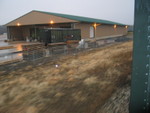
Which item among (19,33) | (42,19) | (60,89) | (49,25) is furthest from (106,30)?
(60,89)

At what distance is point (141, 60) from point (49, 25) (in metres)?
37.2

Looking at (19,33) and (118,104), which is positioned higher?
(19,33)

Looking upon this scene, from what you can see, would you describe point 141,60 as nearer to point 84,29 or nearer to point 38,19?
point 84,29

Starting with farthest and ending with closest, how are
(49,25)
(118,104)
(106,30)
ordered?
(106,30), (49,25), (118,104)

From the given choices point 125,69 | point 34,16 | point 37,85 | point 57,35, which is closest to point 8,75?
point 37,85

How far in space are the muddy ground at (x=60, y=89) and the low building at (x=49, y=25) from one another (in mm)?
21415

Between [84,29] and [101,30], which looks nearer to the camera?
[84,29]

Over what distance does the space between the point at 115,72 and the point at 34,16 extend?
104 ft

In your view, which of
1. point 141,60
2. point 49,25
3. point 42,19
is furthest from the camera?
point 49,25

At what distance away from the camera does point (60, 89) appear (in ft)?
27.9

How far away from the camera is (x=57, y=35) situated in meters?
25.0

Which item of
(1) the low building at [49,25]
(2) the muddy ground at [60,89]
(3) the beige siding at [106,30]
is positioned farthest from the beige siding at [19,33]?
(2) the muddy ground at [60,89]

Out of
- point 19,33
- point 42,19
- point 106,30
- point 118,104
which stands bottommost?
point 118,104

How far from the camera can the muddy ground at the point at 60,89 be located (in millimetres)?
6645
